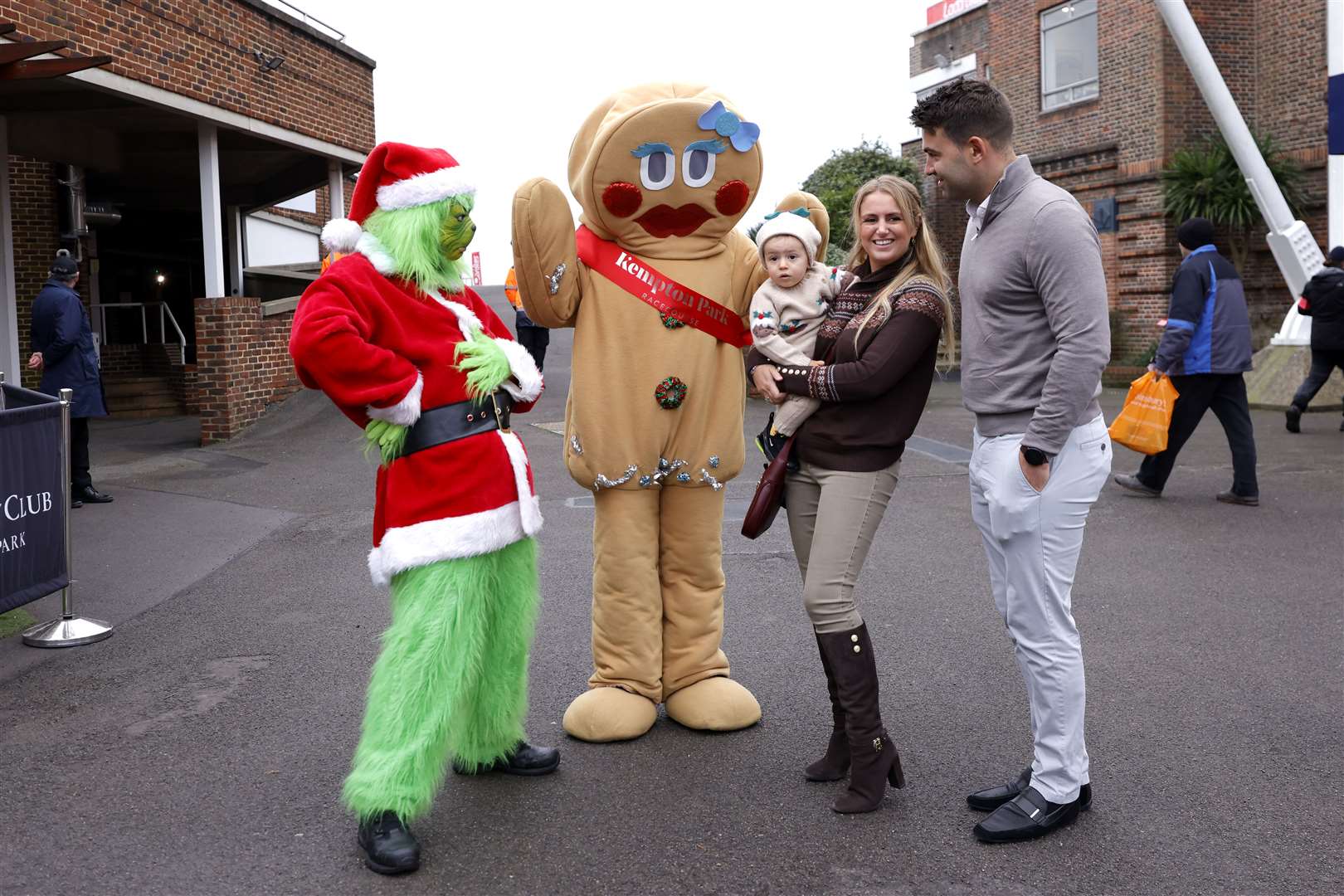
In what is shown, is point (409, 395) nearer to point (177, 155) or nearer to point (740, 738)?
point (740, 738)

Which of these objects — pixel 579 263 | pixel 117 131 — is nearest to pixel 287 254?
pixel 117 131

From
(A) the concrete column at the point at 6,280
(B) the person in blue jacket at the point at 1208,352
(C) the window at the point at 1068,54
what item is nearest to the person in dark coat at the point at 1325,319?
(B) the person in blue jacket at the point at 1208,352

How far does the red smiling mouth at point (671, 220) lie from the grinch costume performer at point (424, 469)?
73cm

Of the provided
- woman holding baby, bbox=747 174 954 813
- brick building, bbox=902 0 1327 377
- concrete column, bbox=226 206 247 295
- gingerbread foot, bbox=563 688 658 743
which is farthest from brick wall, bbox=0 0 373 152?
brick building, bbox=902 0 1327 377

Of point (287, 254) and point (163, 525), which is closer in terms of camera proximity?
point (163, 525)

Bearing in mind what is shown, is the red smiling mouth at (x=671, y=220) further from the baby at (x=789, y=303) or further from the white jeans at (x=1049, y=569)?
the white jeans at (x=1049, y=569)

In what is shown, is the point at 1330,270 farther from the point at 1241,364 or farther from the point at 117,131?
the point at 117,131

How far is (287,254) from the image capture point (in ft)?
73.2

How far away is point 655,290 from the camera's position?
412 cm

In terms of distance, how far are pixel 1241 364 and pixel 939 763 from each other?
209 inches

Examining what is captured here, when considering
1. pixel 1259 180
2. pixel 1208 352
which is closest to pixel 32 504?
pixel 1208 352

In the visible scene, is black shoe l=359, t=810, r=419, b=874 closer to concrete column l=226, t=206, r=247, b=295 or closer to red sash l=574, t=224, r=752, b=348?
red sash l=574, t=224, r=752, b=348

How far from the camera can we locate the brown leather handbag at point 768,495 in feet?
12.2

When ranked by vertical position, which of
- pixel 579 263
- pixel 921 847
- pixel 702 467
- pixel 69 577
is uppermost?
pixel 579 263
